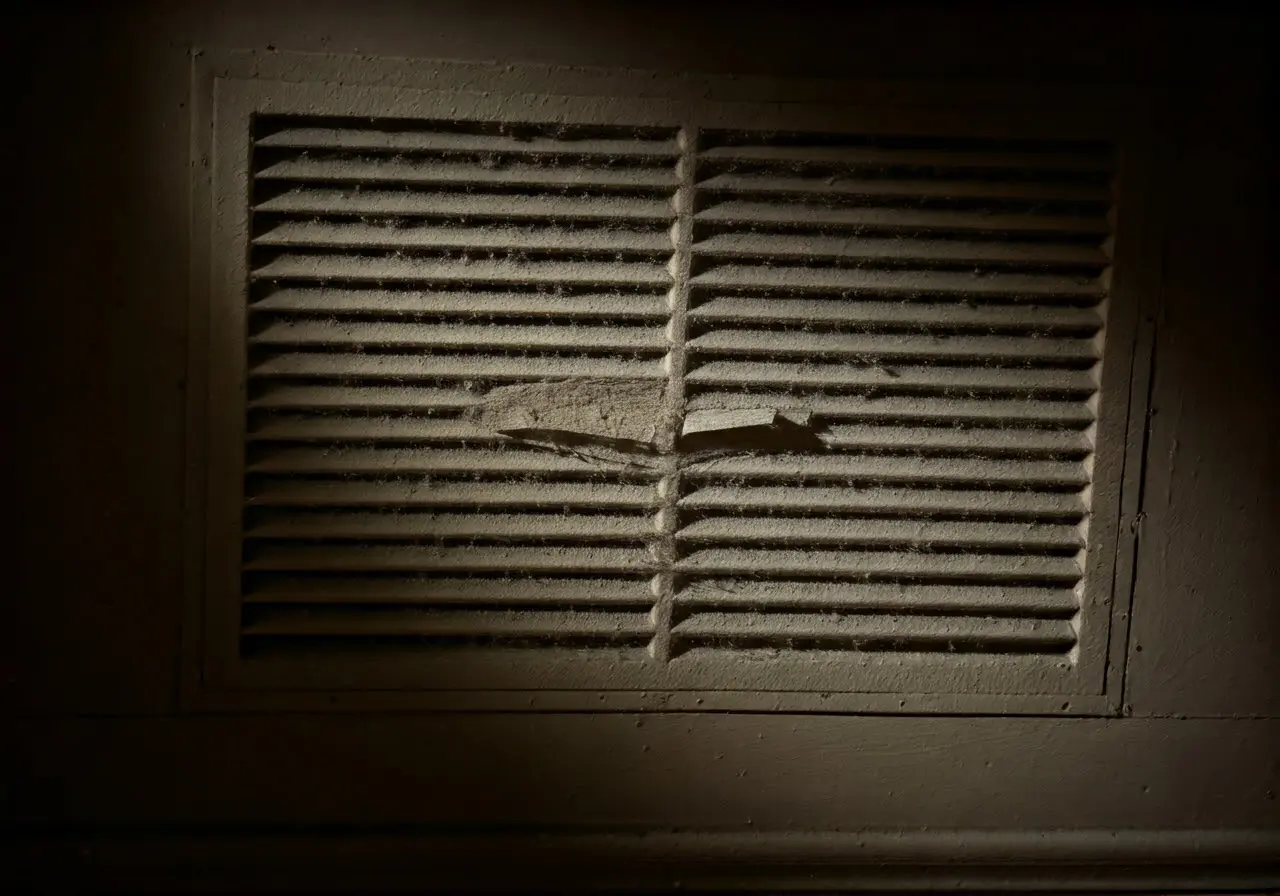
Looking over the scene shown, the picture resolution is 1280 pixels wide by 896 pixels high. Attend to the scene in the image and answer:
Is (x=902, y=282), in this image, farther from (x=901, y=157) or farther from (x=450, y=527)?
(x=450, y=527)

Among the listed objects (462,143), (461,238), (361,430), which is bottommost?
(361,430)

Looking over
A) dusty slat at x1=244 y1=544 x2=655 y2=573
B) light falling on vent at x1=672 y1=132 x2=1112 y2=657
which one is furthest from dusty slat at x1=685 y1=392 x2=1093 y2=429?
dusty slat at x1=244 y1=544 x2=655 y2=573

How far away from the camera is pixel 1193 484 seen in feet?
3.74

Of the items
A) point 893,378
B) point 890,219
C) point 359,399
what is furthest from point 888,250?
point 359,399

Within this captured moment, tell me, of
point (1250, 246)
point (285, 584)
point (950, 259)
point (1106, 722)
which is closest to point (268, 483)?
point (285, 584)

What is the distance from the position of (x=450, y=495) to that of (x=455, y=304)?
0.75 feet

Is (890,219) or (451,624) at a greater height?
(890,219)

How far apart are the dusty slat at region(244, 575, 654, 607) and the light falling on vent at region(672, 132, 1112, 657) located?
0.32 ft

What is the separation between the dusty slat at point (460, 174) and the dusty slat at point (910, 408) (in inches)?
10.6

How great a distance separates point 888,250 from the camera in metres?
1.09

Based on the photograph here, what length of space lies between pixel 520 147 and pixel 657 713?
71 centimetres

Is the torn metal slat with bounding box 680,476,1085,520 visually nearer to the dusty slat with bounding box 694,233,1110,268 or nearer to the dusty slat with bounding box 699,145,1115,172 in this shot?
the dusty slat with bounding box 694,233,1110,268

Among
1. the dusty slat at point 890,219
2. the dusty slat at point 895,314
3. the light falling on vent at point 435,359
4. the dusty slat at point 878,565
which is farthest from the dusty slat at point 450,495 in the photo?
the dusty slat at point 890,219

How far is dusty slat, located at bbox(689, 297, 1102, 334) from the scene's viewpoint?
3.57 ft
